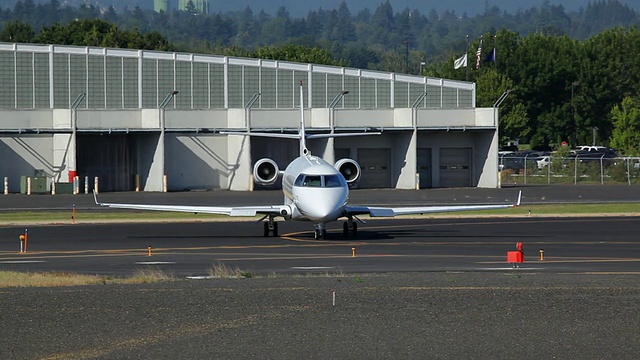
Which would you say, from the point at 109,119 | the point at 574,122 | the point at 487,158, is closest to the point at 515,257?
the point at 109,119

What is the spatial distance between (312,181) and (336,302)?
1710cm

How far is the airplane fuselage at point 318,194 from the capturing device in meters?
37.0

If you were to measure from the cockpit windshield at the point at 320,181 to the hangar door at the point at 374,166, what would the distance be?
34.9 m

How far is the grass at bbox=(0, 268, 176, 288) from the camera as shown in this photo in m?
24.5

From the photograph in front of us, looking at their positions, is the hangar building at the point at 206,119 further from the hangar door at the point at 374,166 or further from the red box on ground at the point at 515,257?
the red box on ground at the point at 515,257

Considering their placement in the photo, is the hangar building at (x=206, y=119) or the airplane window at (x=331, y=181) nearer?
the airplane window at (x=331, y=181)

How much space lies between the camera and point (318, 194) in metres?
37.2

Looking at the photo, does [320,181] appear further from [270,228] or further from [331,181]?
[270,228]

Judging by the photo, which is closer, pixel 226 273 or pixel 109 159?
pixel 226 273

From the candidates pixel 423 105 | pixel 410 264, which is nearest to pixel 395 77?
pixel 423 105

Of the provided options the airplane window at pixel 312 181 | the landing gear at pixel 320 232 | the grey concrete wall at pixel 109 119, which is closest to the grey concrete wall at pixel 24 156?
the grey concrete wall at pixel 109 119

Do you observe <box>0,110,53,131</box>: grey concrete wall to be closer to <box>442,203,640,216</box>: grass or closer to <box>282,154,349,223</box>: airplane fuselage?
<box>442,203,640,216</box>: grass

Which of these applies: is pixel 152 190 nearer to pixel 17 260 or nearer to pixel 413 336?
pixel 17 260

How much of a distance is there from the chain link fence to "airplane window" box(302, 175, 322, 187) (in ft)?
137
